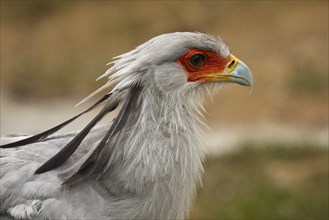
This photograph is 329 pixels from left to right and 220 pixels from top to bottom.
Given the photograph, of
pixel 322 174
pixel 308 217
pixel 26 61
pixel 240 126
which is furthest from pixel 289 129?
pixel 26 61

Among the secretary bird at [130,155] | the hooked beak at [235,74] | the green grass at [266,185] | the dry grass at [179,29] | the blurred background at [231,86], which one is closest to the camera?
the secretary bird at [130,155]

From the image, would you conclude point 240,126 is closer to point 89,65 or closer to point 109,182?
point 89,65

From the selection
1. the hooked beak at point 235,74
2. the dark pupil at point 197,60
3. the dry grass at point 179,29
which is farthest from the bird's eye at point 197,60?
the dry grass at point 179,29

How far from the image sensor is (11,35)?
12188 mm

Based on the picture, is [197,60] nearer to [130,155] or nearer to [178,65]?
[178,65]

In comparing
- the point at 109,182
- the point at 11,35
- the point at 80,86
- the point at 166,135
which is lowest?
the point at 109,182

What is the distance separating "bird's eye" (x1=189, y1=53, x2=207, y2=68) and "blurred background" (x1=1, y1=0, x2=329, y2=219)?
252 centimetres

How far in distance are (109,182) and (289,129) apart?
467cm

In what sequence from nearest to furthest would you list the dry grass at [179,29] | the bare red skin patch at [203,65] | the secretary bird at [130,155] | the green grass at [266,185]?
the secretary bird at [130,155]
the bare red skin patch at [203,65]
the green grass at [266,185]
the dry grass at [179,29]

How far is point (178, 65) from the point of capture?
4062 mm

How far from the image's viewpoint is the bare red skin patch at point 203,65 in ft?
13.4

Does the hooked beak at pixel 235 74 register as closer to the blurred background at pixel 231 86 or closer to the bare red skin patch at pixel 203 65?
the bare red skin patch at pixel 203 65

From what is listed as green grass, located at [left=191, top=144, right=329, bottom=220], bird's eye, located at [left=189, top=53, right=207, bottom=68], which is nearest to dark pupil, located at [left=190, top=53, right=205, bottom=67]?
bird's eye, located at [left=189, top=53, right=207, bottom=68]

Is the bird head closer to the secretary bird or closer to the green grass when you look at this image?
the secretary bird
